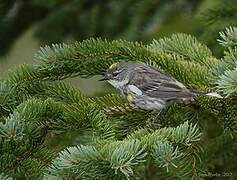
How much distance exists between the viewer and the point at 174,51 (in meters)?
3.19

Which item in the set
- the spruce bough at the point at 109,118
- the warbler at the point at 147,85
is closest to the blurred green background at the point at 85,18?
the warbler at the point at 147,85

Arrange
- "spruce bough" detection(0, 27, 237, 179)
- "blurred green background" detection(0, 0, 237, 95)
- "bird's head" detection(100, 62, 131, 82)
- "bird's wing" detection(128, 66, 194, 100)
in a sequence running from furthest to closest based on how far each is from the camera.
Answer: "blurred green background" detection(0, 0, 237, 95), "bird's head" detection(100, 62, 131, 82), "bird's wing" detection(128, 66, 194, 100), "spruce bough" detection(0, 27, 237, 179)

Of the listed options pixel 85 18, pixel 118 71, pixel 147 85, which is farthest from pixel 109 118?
pixel 85 18

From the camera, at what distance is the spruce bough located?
2199 millimetres

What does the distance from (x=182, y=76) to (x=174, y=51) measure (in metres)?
0.24

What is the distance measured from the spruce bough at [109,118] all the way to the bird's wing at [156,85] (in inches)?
1.9

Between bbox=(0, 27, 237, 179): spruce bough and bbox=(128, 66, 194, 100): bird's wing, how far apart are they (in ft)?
0.16

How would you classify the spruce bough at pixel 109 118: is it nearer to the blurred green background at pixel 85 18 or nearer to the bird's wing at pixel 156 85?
the bird's wing at pixel 156 85

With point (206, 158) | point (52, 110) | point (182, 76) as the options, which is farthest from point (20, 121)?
point (206, 158)

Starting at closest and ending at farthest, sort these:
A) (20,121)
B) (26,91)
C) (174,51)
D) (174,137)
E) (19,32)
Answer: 1. (174,137)
2. (20,121)
3. (26,91)
4. (174,51)
5. (19,32)

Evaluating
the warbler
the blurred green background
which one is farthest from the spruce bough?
the blurred green background

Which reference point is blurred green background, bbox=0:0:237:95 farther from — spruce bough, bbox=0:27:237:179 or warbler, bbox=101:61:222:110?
spruce bough, bbox=0:27:237:179

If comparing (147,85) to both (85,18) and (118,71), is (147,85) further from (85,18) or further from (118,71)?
(85,18)

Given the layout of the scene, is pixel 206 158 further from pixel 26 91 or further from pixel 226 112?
pixel 26 91
